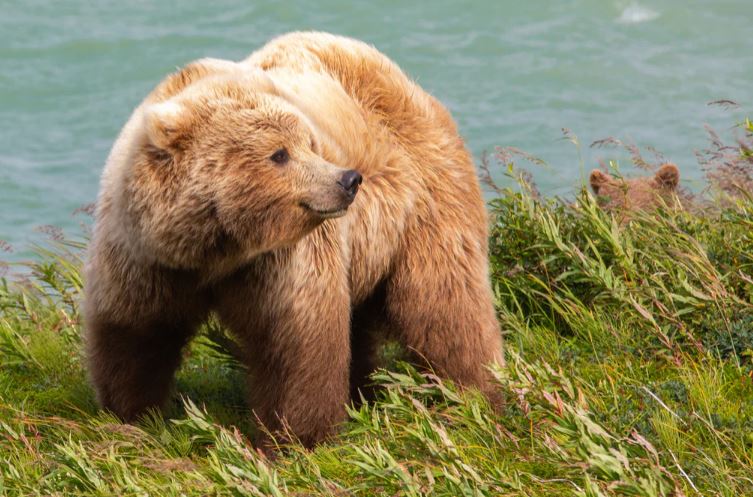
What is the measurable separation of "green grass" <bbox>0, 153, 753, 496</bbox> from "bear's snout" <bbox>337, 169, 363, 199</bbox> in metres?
0.72

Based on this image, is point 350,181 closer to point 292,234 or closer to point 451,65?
point 292,234

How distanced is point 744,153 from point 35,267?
4.05 metres

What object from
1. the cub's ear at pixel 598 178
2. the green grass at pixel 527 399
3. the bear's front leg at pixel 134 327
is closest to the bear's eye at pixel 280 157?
the bear's front leg at pixel 134 327

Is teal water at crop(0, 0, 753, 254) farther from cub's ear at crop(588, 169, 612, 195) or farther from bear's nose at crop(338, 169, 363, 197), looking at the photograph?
bear's nose at crop(338, 169, 363, 197)

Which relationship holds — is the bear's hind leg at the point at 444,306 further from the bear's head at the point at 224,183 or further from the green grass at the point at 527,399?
the bear's head at the point at 224,183

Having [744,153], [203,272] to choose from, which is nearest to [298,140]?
[203,272]

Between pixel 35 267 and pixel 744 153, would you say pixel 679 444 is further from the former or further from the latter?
pixel 35 267

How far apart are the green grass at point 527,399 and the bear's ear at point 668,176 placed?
3.24 ft

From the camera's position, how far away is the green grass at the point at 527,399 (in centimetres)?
384

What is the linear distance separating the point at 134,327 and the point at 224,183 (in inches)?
39.0

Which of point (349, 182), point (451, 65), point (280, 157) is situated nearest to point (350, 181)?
point (349, 182)

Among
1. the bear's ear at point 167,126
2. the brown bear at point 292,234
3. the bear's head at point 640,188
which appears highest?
the bear's ear at point 167,126

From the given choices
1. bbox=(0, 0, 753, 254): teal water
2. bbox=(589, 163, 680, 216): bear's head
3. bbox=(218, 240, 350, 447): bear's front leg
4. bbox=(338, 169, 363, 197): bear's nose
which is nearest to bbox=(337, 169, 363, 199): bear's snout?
bbox=(338, 169, 363, 197): bear's nose

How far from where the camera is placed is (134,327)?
5121 millimetres
